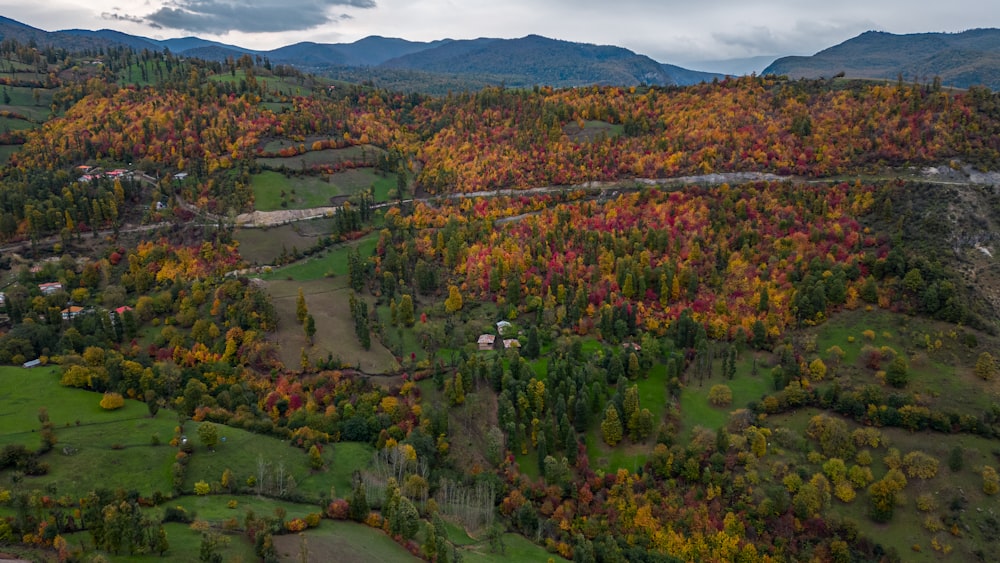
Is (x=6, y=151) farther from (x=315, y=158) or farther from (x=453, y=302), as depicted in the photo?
(x=453, y=302)

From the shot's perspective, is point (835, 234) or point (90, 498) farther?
point (835, 234)

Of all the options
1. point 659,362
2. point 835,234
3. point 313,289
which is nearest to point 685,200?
point 835,234

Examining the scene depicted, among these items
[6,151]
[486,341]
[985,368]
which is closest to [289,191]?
[486,341]

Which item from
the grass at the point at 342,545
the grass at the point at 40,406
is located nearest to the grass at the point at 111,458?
the grass at the point at 40,406

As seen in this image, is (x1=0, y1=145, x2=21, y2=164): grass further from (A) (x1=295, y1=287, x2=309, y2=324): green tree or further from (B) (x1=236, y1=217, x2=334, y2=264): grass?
(A) (x1=295, y1=287, x2=309, y2=324): green tree

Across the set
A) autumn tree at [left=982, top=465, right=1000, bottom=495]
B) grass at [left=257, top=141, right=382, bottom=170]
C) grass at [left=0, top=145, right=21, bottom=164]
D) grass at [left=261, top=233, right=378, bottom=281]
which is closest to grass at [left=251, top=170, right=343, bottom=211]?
grass at [left=257, top=141, right=382, bottom=170]

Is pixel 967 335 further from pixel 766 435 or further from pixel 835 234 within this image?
pixel 766 435

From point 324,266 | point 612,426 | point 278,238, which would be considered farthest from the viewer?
point 278,238
